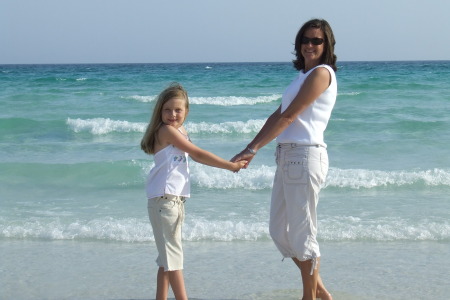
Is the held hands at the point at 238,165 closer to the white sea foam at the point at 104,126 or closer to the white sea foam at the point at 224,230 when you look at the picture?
the white sea foam at the point at 224,230

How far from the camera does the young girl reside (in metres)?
3.51

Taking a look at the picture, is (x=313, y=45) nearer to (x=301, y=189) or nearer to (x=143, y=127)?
(x=301, y=189)

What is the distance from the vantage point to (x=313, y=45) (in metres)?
3.59

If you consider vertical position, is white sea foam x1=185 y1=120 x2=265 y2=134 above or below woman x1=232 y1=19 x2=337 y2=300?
below

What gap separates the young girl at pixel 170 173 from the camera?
351cm

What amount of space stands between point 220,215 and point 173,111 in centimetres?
314

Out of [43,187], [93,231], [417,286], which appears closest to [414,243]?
[417,286]

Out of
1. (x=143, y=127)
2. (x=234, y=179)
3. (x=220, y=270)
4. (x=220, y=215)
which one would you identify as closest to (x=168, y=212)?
(x=220, y=270)

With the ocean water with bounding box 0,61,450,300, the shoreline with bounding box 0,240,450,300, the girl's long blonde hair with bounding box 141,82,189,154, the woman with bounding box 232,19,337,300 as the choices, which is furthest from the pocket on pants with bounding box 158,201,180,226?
the shoreline with bounding box 0,240,450,300

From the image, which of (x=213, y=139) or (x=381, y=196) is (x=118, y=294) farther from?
(x=213, y=139)

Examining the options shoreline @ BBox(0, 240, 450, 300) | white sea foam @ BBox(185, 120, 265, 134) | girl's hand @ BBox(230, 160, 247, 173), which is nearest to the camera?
girl's hand @ BBox(230, 160, 247, 173)

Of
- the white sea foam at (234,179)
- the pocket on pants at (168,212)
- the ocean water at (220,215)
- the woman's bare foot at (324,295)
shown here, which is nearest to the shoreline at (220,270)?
the ocean water at (220,215)

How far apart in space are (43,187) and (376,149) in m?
5.63

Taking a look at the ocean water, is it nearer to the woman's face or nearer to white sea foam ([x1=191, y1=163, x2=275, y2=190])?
white sea foam ([x1=191, y1=163, x2=275, y2=190])
